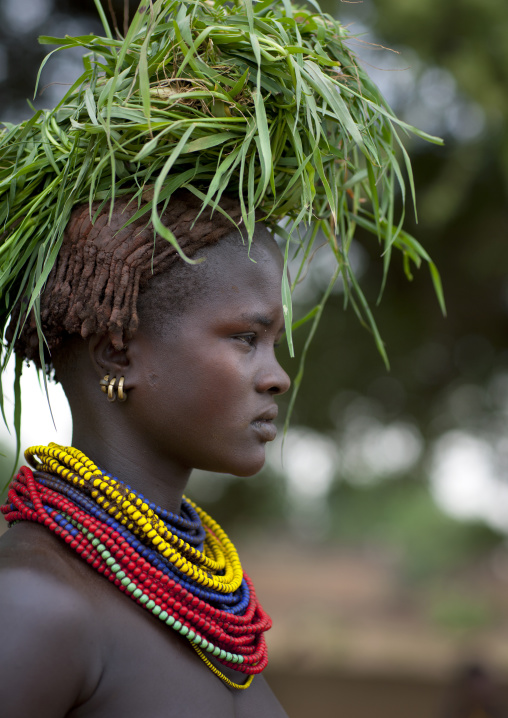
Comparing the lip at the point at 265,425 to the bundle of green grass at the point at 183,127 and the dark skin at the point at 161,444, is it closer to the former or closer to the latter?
the dark skin at the point at 161,444

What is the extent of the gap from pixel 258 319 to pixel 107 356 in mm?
292

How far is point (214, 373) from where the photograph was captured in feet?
4.66

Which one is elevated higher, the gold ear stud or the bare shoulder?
the gold ear stud

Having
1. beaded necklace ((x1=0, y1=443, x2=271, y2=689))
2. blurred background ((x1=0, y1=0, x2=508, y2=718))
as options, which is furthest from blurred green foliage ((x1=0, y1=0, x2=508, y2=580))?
beaded necklace ((x1=0, y1=443, x2=271, y2=689))

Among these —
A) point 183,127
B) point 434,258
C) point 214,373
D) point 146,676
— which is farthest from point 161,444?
point 434,258

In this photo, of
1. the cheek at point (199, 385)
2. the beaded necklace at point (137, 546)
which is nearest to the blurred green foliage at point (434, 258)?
the cheek at point (199, 385)

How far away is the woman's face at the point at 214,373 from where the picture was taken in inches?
56.1

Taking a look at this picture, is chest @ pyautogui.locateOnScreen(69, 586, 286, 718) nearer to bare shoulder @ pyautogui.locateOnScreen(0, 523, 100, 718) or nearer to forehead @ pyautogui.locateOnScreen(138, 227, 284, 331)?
bare shoulder @ pyautogui.locateOnScreen(0, 523, 100, 718)

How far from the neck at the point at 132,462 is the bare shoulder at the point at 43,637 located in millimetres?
256

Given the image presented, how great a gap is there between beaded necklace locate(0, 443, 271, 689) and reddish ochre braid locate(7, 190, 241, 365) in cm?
25

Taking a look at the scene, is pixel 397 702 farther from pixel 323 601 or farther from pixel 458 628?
pixel 323 601

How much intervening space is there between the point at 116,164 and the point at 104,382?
0.40 m

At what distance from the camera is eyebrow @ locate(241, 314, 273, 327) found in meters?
1.46

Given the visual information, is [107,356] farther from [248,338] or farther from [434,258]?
[434,258]
